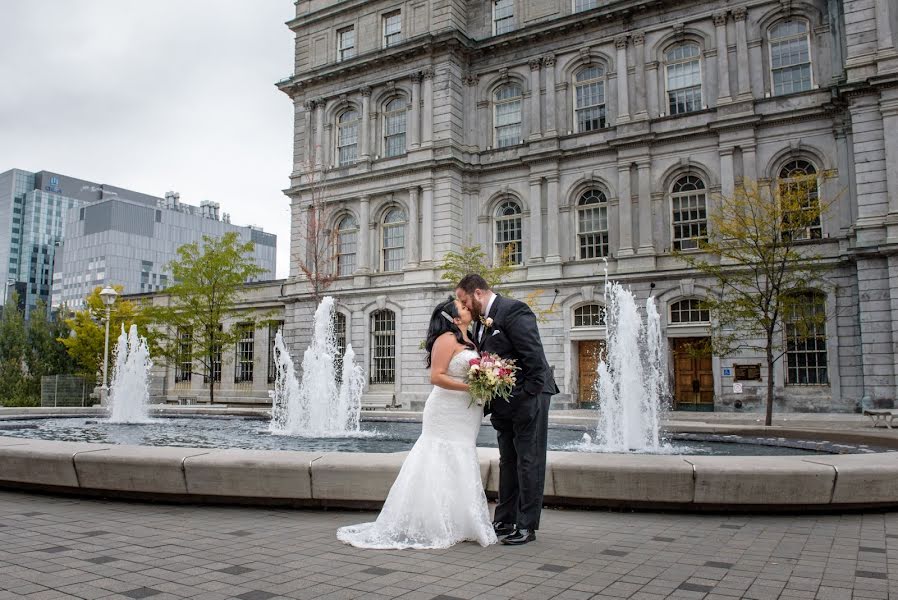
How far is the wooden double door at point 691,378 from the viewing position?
2752 centimetres

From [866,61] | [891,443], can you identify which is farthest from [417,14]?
[891,443]

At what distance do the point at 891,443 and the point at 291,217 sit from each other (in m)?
31.8

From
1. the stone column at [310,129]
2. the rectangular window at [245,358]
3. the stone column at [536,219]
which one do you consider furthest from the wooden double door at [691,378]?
the rectangular window at [245,358]

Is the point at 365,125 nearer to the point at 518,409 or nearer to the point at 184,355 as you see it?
the point at 184,355

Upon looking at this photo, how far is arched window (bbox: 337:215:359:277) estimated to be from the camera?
36188 millimetres

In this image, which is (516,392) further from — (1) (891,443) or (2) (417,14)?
(2) (417,14)

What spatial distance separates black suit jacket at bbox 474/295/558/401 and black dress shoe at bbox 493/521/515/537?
3.67 ft

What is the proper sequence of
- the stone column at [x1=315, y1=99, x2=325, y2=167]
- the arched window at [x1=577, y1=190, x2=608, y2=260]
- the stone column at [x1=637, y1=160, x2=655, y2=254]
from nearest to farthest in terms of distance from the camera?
the stone column at [x1=637, y1=160, x2=655, y2=254], the arched window at [x1=577, y1=190, x2=608, y2=260], the stone column at [x1=315, y1=99, x2=325, y2=167]

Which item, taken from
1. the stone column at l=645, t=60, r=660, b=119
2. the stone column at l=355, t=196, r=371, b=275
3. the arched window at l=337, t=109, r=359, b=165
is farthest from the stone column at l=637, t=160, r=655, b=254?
the arched window at l=337, t=109, r=359, b=165

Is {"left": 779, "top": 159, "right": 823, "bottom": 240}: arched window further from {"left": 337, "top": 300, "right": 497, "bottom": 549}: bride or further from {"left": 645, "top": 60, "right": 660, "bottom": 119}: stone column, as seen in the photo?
{"left": 337, "top": 300, "right": 497, "bottom": 549}: bride

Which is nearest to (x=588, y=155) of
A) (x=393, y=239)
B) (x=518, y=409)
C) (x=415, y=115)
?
(x=415, y=115)

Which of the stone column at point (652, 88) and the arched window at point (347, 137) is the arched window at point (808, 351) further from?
the arched window at point (347, 137)

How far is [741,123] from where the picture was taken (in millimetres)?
27000

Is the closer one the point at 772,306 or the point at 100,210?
the point at 772,306
